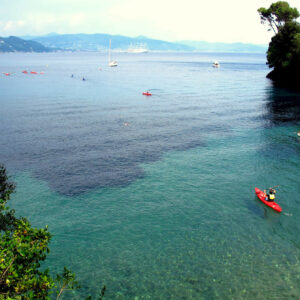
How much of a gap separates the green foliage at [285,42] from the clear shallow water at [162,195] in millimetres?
42977

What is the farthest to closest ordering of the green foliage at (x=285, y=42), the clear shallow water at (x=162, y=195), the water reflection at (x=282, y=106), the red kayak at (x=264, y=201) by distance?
1. the green foliage at (x=285, y=42)
2. the water reflection at (x=282, y=106)
3. the red kayak at (x=264, y=201)
4. the clear shallow water at (x=162, y=195)

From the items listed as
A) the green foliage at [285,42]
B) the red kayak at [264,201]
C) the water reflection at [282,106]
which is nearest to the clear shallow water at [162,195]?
the red kayak at [264,201]

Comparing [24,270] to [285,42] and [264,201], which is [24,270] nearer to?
[264,201]

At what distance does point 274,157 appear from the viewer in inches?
2012

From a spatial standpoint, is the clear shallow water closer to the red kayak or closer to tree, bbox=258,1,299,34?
the red kayak

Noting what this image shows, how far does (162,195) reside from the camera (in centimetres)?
3956

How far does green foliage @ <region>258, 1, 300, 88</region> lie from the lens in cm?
11362

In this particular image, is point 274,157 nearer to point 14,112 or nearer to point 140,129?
point 140,129

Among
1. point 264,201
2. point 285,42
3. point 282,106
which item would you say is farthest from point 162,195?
point 285,42

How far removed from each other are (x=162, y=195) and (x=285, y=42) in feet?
361

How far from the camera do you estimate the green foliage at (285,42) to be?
114 m

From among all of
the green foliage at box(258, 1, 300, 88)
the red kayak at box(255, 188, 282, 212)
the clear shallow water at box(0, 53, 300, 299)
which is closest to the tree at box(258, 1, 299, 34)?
the green foliage at box(258, 1, 300, 88)

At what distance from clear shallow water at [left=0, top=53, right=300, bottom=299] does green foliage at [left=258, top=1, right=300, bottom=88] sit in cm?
4298

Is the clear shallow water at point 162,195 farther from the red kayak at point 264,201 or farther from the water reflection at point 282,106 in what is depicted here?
the water reflection at point 282,106
